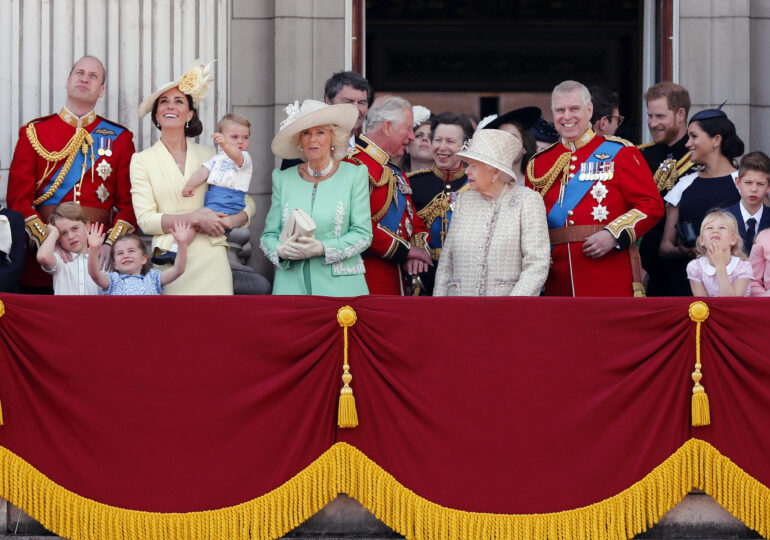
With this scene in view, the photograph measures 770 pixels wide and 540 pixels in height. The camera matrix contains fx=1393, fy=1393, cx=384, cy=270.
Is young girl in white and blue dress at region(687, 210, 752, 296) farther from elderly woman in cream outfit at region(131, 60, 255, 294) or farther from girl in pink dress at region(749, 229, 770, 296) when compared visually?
elderly woman in cream outfit at region(131, 60, 255, 294)

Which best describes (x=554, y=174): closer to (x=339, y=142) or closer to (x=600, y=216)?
(x=600, y=216)

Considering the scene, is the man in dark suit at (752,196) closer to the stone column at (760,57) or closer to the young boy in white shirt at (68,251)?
the stone column at (760,57)

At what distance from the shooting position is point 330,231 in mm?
7113

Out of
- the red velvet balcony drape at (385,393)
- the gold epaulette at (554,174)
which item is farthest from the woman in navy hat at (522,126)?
the red velvet balcony drape at (385,393)

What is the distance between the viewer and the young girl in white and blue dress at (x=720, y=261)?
265 inches

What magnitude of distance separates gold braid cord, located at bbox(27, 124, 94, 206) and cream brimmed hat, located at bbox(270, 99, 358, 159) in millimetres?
1162

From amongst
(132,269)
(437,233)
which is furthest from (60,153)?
(437,233)

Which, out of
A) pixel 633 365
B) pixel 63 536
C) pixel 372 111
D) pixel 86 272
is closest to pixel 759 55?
pixel 372 111

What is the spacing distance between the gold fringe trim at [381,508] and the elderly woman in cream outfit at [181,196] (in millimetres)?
1364

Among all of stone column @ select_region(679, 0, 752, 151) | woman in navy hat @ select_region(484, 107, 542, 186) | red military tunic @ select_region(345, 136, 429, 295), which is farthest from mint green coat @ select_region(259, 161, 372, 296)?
stone column @ select_region(679, 0, 752, 151)

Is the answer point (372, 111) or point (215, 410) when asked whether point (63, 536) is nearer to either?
point (215, 410)

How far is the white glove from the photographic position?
22.7 ft

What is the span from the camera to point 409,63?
1364 centimetres

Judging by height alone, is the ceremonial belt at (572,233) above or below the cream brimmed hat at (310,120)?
below
